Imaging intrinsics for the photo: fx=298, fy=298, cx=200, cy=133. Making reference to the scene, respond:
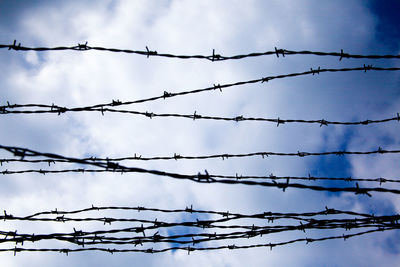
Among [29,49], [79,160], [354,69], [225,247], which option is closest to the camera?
[79,160]

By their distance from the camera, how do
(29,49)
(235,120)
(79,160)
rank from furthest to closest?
(235,120) → (29,49) → (79,160)

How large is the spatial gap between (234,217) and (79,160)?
68.4 inches

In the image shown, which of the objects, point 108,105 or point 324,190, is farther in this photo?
point 108,105

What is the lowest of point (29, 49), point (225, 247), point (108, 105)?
point (225, 247)

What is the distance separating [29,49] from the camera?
3.07 meters

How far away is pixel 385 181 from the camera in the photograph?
402cm

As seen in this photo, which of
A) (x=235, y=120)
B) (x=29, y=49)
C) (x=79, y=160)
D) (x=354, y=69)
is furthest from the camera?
(x=235, y=120)

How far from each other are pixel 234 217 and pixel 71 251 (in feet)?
6.13

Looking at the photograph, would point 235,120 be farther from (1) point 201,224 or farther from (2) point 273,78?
(1) point 201,224

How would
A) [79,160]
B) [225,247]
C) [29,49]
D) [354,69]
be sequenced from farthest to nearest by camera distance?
[225,247]
[354,69]
[29,49]
[79,160]

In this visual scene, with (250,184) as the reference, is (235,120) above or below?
above

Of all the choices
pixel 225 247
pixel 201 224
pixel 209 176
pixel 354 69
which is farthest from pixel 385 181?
pixel 209 176

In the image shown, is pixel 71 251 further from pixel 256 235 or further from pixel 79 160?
pixel 256 235

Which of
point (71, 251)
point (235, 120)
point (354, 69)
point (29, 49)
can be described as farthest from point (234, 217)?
point (29, 49)
